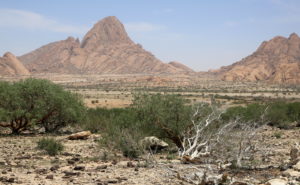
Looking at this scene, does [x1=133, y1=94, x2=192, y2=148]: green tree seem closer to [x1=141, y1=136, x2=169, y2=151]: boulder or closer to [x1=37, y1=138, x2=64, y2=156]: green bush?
[x1=141, y1=136, x2=169, y2=151]: boulder

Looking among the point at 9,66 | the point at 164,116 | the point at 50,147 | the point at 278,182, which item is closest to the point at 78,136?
the point at 50,147

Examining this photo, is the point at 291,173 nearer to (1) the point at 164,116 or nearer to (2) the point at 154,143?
(2) the point at 154,143

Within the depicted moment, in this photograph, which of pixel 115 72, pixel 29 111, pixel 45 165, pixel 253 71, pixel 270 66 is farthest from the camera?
pixel 115 72

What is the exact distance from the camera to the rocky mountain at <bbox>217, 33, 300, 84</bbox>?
130375 millimetres

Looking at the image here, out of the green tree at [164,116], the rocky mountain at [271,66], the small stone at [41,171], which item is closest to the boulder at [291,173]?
the green tree at [164,116]

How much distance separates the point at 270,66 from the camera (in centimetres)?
16612

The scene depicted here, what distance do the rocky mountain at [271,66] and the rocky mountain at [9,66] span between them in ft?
A: 292

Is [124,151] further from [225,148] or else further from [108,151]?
[225,148]

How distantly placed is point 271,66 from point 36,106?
155177 millimetres

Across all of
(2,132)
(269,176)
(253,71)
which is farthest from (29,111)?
(253,71)

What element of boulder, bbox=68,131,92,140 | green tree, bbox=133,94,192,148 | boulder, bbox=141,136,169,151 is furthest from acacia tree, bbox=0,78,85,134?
boulder, bbox=141,136,169,151

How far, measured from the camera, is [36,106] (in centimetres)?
2514

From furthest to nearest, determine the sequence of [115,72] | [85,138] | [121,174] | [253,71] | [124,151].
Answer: [115,72] → [253,71] → [85,138] → [124,151] → [121,174]

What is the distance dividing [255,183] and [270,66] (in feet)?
543
